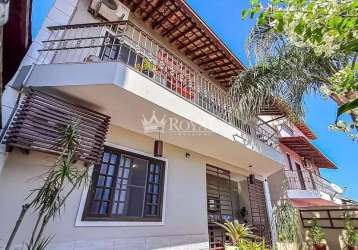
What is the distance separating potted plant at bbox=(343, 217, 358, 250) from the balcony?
201 inches

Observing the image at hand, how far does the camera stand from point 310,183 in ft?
60.8

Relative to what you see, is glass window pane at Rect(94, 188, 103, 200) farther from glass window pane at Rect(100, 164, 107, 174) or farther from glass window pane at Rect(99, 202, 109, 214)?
glass window pane at Rect(100, 164, 107, 174)

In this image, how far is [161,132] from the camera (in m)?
6.64

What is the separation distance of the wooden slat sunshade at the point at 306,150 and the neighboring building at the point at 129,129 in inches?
266

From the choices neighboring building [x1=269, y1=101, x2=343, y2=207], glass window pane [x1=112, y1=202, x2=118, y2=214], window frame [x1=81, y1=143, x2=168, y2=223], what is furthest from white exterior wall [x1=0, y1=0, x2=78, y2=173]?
neighboring building [x1=269, y1=101, x2=343, y2=207]

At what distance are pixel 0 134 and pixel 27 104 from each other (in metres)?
0.70

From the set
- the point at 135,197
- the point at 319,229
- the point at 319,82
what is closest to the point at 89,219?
the point at 135,197

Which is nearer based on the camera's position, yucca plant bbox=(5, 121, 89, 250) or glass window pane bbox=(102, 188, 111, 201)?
yucca plant bbox=(5, 121, 89, 250)

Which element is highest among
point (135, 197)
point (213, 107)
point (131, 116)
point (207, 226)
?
point (213, 107)

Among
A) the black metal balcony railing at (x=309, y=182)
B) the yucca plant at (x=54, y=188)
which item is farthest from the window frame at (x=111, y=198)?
the black metal balcony railing at (x=309, y=182)

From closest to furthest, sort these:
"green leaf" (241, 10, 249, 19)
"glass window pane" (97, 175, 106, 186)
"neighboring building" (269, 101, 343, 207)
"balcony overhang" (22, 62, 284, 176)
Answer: "green leaf" (241, 10, 249, 19), "balcony overhang" (22, 62, 284, 176), "glass window pane" (97, 175, 106, 186), "neighboring building" (269, 101, 343, 207)

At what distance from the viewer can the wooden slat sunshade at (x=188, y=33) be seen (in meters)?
8.00

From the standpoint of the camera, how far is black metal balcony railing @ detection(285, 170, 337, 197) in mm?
15703

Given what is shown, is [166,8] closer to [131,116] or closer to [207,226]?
[131,116]
